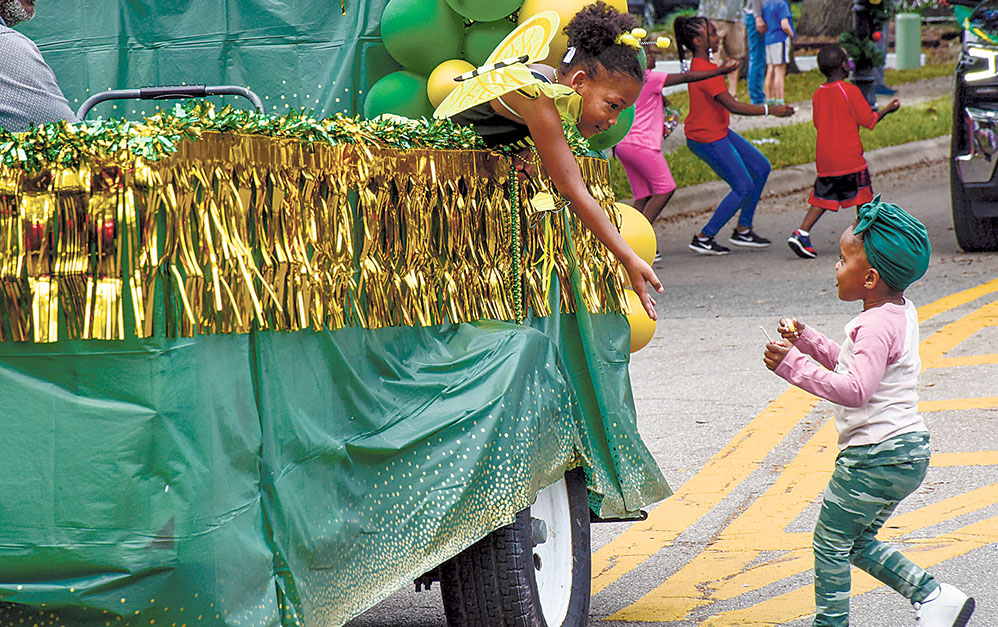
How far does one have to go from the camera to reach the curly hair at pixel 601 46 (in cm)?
384

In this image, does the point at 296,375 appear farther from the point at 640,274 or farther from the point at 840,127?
the point at 840,127

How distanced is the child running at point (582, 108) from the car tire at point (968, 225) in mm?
7304

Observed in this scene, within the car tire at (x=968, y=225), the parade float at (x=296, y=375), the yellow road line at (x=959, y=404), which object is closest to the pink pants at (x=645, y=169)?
the car tire at (x=968, y=225)

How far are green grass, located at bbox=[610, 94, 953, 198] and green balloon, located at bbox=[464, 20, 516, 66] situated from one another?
9.29 metres

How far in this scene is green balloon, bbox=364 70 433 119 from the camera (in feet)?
14.4

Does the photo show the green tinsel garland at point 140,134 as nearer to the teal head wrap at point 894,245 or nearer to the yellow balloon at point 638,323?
the teal head wrap at point 894,245

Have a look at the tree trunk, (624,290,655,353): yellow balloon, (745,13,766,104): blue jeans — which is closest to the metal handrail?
(624,290,655,353): yellow balloon

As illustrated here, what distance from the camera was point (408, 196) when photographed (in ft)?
11.1

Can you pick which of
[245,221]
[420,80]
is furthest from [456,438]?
[420,80]

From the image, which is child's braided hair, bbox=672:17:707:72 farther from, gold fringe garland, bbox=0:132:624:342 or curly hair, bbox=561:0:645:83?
gold fringe garland, bbox=0:132:624:342

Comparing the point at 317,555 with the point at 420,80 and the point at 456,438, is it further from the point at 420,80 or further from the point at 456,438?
the point at 420,80

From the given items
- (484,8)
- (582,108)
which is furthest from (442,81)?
(582,108)

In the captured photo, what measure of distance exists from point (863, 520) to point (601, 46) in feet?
5.02

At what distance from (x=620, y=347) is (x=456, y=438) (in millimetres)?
1001
